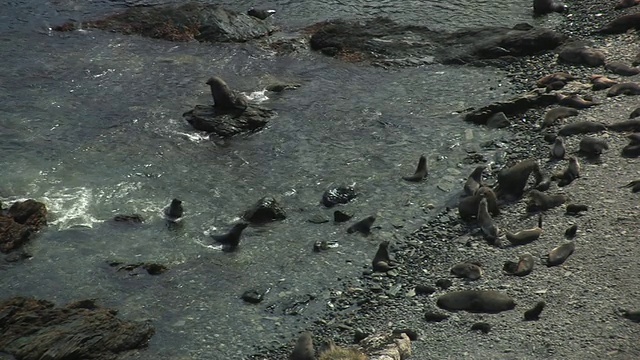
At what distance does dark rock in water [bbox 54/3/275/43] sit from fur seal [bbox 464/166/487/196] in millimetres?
7164

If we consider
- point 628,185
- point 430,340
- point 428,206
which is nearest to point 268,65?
point 428,206

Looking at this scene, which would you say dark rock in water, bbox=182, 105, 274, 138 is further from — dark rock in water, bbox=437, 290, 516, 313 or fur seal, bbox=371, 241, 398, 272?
dark rock in water, bbox=437, 290, 516, 313

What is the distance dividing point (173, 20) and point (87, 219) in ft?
24.5

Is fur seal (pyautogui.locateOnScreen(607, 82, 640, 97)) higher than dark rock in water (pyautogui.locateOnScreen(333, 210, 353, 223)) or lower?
higher

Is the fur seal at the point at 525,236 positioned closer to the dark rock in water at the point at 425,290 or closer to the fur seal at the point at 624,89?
the dark rock in water at the point at 425,290

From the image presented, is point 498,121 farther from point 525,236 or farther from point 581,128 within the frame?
point 525,236

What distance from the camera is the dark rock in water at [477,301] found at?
10.5 meters

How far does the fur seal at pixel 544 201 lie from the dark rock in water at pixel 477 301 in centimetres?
217

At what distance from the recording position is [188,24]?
19672 millimetres

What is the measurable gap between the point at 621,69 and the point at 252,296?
809cm

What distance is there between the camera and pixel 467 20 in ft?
64.9

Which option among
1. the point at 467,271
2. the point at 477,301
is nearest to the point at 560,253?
the point at 467,271

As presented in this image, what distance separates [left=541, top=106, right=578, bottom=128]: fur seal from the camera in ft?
49.9

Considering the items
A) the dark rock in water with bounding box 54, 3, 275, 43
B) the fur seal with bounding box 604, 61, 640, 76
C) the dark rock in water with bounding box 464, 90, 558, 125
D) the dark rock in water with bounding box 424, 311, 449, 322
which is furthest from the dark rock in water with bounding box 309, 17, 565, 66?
the dark rock in water with bounding box 424, 311, 449, 322
